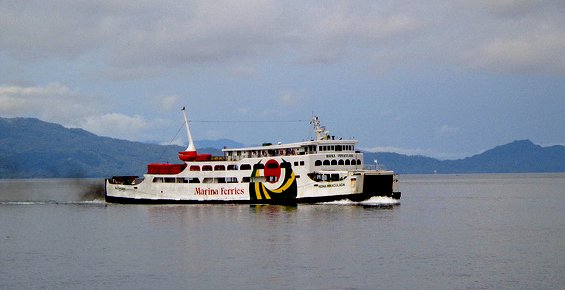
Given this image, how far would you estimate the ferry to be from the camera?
76.8 meters

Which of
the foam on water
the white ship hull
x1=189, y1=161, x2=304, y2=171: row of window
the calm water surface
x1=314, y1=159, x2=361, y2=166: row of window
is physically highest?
x1=314, y1=159, x2=361, y2=166: row of window

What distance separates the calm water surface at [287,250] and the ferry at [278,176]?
1.82 m

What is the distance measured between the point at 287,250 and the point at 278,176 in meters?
29.5

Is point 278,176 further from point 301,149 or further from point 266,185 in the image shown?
point 301,149

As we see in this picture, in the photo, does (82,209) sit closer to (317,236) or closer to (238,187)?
(238,187)

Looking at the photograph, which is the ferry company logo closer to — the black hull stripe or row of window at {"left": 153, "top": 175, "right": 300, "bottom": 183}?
row of window at {"left": 153, "top": 175, "right": 300, "bottom": 183}

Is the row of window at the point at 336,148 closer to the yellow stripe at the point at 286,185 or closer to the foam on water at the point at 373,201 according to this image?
the yellow stripe at the point at 286,185

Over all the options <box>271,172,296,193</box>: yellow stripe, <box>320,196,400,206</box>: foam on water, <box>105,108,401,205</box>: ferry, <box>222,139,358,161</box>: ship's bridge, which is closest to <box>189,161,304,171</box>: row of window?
<box>105,108,401,205</box>: ferry

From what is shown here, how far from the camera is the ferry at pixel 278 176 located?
76800 millimetres

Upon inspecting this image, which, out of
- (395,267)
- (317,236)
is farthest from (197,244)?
(395,267)

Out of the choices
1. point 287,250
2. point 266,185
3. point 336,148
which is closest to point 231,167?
point 266,185

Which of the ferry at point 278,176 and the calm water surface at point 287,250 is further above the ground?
the ferry at point 278,176

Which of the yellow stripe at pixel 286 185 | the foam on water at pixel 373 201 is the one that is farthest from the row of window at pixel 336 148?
the foam on water at pixel 373 201

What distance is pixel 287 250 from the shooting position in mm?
49562
